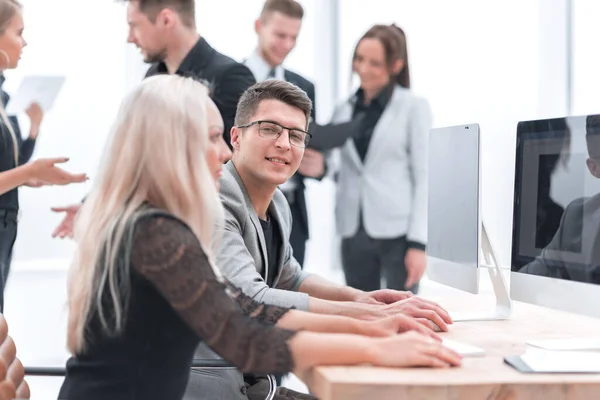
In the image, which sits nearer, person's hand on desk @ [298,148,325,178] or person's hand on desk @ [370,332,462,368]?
person's hand on desk @ [370,332,462,368]

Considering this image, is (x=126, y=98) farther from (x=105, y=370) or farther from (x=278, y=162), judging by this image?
(x=278, y=162)

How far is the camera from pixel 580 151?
1637 mm

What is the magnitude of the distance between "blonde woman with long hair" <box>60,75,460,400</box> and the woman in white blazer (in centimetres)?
217

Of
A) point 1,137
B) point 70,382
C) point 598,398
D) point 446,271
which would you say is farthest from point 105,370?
point 1,137

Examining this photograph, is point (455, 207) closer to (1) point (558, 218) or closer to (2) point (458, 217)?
(2) point (458, 217)

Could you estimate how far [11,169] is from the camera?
2639 millimetres

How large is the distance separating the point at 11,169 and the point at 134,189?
1.45 m

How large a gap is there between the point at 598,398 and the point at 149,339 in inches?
27.6

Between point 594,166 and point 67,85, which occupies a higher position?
point 67,85

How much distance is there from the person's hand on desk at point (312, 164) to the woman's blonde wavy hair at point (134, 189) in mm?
2067

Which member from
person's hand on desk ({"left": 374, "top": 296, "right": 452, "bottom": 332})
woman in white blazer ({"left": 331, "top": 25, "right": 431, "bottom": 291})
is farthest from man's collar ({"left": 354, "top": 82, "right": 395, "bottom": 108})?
person's hand on desk ({"left": 374, "top": 296, "right": 452, "bottom": 332})

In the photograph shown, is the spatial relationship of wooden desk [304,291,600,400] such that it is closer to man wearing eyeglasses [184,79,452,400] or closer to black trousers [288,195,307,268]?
man wearing eyeglasses [184,79,452,400]

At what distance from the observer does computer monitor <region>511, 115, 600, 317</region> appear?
63.1 inches

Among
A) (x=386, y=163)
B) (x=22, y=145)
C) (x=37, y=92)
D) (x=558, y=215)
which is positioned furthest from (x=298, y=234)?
(x=558, y=215)
